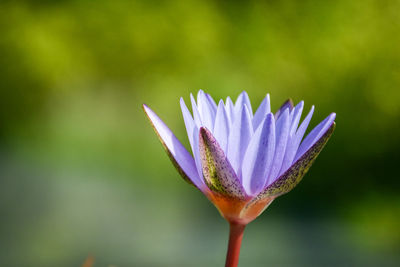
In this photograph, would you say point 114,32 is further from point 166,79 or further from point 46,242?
point 46,242

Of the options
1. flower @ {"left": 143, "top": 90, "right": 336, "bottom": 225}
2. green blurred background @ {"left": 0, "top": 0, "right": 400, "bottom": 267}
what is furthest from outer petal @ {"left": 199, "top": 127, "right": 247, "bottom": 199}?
green blurred background @ {"left": 0, "top": 0, "right": 400, "bottom": 267}

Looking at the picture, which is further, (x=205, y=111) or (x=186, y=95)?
(x=186, y=95)

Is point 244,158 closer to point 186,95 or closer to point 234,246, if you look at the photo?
point 234,246

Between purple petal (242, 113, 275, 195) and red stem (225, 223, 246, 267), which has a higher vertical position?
purple petal (242, 113, 275, 195)

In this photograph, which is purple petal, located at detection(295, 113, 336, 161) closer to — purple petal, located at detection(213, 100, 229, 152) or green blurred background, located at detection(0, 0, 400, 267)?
purple petal, located at detection(213, 100, 229, 152)

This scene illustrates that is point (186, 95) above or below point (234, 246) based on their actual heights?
above

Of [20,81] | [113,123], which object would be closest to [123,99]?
[113,123]

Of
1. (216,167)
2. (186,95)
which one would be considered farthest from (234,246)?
(186,95)
